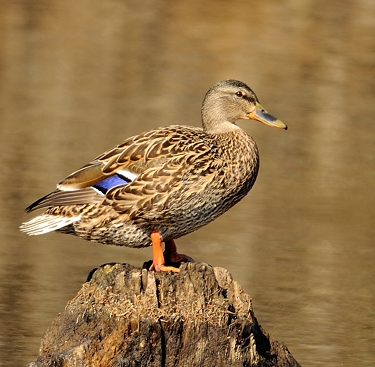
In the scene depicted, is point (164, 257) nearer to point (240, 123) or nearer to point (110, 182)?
point (110, 182)

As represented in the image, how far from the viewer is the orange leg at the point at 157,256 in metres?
6.54

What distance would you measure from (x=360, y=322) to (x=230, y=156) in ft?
7.46

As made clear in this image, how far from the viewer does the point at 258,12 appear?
21.6m

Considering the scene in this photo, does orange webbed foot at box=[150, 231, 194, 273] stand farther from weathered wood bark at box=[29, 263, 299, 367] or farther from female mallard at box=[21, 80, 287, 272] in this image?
weathered wood bark at box=[29, 263, 299, 367]

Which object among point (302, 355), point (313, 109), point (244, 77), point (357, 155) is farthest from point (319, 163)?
point (302, 355)

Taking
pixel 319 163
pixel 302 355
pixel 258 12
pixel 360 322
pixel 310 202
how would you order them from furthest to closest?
1. pixel 258 12
2. pixel 319 163
3. pixel 310 202
4. pixel 360 322
5. pixel 302 355

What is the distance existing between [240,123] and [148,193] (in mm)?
8095

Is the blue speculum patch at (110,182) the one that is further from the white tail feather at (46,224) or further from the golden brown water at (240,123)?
the golden brown water at (240,123)

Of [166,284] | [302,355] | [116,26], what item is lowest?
[116,26]

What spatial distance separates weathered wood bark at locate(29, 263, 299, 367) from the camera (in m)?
5.86

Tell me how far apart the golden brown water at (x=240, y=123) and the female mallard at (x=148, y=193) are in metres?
1.26

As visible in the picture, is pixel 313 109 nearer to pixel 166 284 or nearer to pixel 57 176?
pixel 57 176

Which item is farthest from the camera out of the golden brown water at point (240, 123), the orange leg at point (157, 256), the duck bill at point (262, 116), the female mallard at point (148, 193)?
the golden brown water at point (240, 123)

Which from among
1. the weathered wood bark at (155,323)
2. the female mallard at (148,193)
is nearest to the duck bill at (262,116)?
the female mallard at (148,193)
